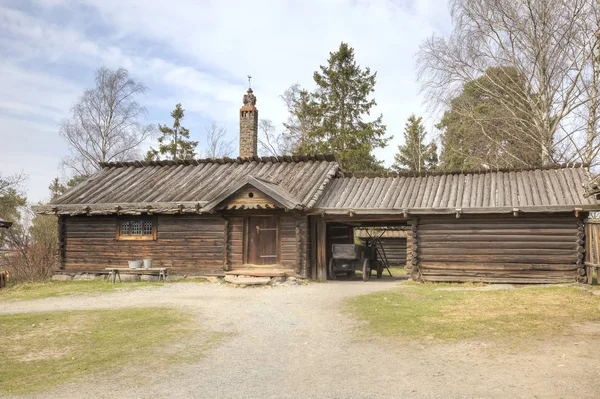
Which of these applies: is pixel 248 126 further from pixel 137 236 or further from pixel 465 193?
pixel 465 193

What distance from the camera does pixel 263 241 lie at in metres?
19.2

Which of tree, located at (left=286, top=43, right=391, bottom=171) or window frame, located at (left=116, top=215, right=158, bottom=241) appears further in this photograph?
tree, located at (left=286, top=43, right=391, bottom=171)

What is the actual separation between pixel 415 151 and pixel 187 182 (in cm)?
3124

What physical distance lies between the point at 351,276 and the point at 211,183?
7625mm

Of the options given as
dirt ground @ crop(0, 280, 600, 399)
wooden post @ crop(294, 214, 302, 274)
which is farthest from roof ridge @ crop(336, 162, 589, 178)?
dirt ground @ crop(0, 280, 600, 399)

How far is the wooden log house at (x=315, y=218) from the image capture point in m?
16.6

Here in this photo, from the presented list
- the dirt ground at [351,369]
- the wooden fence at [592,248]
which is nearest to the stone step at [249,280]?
the dirt ground at [351,369]

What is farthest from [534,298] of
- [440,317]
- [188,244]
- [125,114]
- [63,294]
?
[125,114]

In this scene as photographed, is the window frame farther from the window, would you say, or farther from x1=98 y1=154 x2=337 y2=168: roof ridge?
x1=98 y1=154 x2=337 y2=168: roof ridge

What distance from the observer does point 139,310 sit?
12.5 metres

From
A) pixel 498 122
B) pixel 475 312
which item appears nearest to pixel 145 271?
pixel 475 312

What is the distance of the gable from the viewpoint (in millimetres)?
18234

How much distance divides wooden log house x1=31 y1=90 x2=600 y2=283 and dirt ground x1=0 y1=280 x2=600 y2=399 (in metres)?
7.62

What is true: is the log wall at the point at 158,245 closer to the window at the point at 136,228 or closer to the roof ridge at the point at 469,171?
the window at the point at 136,228
